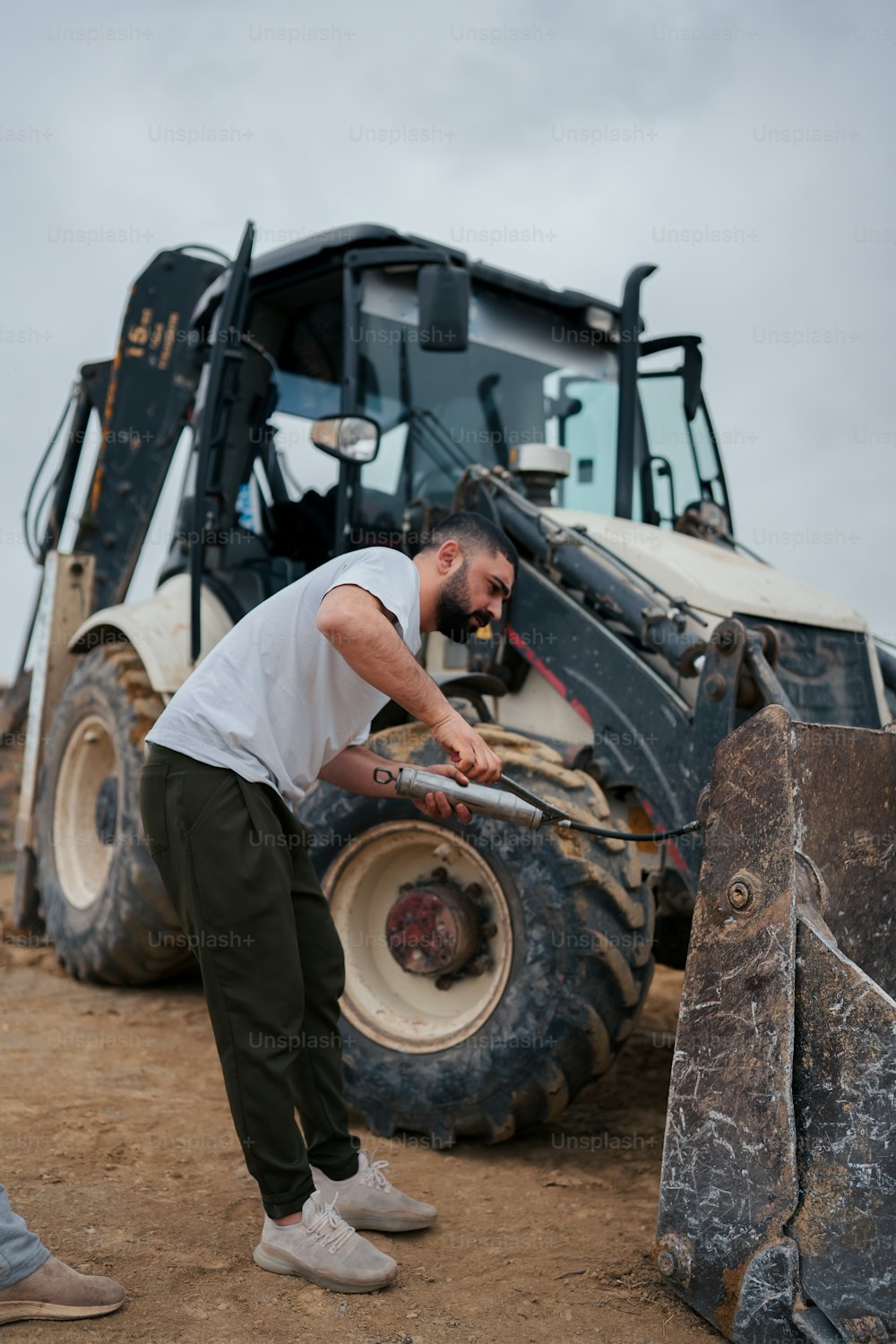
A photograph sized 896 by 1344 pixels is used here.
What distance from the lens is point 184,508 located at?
5.96 metres

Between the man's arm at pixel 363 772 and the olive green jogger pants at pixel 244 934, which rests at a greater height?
the man's arm at pixel 363 772

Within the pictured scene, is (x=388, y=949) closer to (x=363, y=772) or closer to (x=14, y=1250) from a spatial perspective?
(x=363, y=772)

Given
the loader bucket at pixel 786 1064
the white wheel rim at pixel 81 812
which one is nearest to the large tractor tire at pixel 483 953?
the loader bucket at pixel 786 1064

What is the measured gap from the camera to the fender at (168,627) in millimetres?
5293

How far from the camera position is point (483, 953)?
3777 millimetres

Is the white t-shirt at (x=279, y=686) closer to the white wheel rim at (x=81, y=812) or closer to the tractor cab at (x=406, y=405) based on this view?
the tractor cab at (x=406, y=405)

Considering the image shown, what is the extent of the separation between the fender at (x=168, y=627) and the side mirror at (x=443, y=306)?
175cm

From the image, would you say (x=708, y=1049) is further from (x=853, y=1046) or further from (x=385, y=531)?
(x=385, y=531)

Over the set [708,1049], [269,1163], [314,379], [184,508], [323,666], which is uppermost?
[314,379]

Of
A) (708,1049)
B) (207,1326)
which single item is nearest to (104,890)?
(207,1326)

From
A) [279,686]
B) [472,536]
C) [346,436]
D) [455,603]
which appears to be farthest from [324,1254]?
[346,436]

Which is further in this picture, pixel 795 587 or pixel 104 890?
pixel 104 890

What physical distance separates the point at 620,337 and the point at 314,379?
1.34 metres

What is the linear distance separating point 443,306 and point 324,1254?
2918mm
